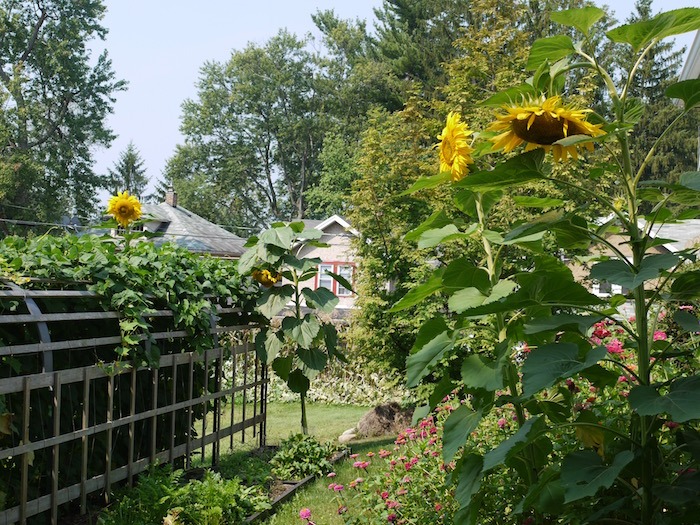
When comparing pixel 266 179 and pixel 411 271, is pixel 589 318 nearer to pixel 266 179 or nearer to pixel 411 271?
pixel 411 271

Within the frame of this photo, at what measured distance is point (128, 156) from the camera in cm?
5700

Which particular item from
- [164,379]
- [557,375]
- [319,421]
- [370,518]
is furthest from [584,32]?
[319,421]

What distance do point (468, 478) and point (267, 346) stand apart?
14.7ft

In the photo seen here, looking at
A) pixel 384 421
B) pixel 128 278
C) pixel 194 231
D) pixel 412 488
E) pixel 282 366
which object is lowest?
pixel 384 421

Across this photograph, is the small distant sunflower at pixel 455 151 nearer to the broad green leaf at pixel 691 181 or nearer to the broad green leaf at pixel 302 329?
the broad green leaf at pixel 691 181

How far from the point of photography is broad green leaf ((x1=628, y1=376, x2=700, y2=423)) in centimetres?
152

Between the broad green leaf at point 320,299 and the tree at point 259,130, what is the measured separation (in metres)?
34.9

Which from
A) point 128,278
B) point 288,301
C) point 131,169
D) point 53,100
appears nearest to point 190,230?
point 53,100

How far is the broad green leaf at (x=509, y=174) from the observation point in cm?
180

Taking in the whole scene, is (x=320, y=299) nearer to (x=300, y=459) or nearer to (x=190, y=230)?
(x=300, y=459)

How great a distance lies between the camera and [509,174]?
182 cm

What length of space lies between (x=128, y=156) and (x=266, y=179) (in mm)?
18487

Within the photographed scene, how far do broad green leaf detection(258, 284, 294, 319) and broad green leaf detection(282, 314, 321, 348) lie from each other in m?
0.27

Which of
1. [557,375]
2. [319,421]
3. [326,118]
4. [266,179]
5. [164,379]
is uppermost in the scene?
[326,118]
